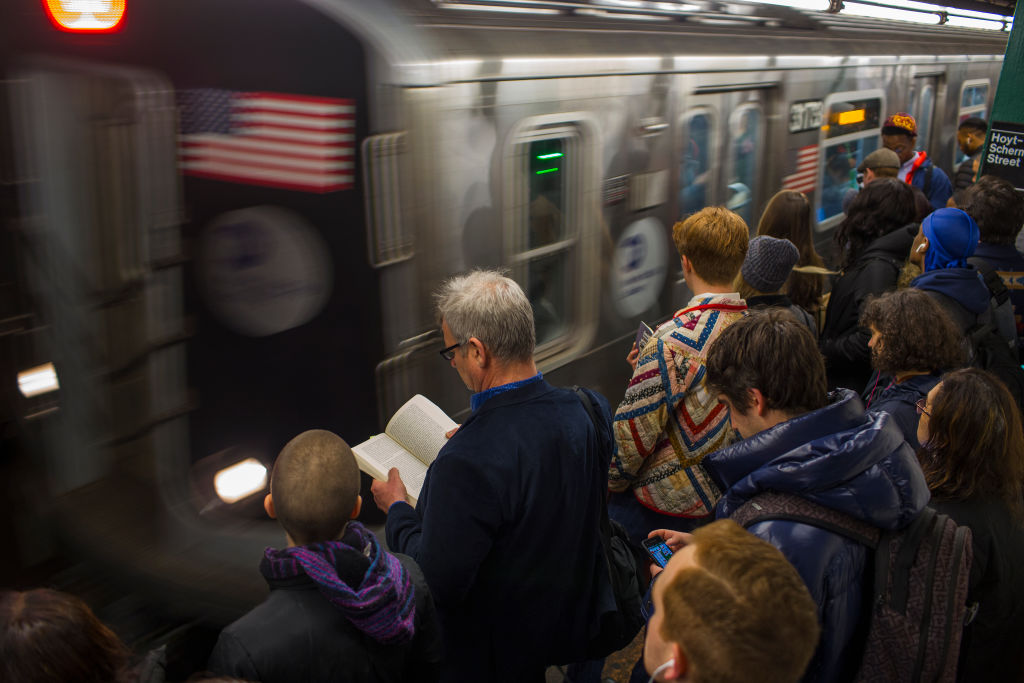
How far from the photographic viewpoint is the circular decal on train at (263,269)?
262cm

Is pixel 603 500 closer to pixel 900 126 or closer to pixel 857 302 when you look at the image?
pixel 857 302

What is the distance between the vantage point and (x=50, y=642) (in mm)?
1318

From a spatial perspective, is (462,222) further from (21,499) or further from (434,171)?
(21,499)

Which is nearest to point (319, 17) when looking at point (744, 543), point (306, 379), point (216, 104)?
point (216, 104)

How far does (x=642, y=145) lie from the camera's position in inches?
147

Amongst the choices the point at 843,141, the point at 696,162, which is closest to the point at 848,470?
the point at 696,162

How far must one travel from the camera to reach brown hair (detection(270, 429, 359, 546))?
163cm

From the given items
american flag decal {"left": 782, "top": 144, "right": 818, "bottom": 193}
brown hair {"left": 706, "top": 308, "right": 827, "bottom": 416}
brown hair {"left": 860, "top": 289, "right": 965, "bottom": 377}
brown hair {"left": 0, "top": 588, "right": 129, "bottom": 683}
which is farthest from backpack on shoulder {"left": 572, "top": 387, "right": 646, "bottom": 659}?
american flag decal {"left": 782, "top": 144, "right": 818, "bottom": 193}

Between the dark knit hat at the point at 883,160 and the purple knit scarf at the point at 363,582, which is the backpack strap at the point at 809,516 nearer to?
the purple knit scarf at the point at 363,582

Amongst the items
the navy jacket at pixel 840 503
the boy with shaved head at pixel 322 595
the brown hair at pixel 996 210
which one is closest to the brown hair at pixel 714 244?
the navy jacket at pixel 840 503

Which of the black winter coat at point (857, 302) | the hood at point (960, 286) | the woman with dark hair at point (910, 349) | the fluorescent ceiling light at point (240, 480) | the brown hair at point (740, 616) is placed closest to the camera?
the brown hair at point (740, 616)

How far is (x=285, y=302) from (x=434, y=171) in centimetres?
64

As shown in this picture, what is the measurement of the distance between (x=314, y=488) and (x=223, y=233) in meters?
1.30

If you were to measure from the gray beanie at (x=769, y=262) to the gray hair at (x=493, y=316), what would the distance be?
1234mm
